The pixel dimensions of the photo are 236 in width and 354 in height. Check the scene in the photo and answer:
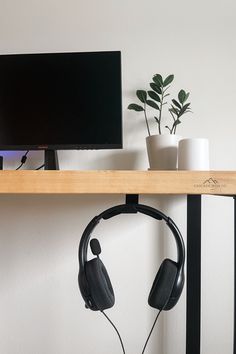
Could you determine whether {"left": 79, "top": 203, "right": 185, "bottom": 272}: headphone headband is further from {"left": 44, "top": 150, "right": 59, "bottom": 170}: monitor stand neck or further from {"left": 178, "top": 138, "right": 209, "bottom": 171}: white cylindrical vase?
{"left": 44, "top": 150, "right": 59, "bottom": 170}: monitor stand neck

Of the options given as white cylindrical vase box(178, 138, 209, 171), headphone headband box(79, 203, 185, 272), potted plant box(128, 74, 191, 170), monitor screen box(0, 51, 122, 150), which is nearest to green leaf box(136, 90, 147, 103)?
potted plant box(128, 74, 191, 170)

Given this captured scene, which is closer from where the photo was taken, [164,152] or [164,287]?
[164,287]

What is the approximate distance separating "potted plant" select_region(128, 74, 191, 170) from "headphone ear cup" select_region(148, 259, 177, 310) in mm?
310

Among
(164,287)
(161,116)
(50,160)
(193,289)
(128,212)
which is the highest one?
(161,116)

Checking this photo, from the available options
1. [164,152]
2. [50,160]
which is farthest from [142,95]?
[50,160]

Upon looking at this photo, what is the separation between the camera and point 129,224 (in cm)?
101

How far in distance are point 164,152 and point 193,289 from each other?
1.67 feet

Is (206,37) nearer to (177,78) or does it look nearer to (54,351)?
(177,78)

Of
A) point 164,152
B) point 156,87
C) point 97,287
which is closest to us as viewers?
point 97,287

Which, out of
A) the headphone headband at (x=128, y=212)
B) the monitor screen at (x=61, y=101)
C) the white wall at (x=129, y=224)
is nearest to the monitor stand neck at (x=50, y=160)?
the monitor screen at (x=61, y=101)

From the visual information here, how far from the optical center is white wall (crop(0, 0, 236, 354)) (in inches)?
39.8

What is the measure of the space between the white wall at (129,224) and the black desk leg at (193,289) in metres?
0.08

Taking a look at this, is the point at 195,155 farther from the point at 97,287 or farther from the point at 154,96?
the point at 97,287

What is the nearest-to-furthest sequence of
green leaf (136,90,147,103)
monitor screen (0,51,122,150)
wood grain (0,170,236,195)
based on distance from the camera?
wood grain (0,170,236,195), monitor screen (0,51,122,150), green leaf (136,90,147,103)
